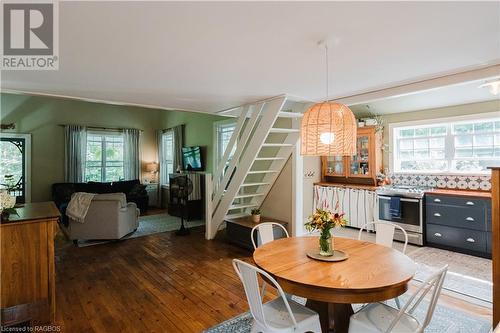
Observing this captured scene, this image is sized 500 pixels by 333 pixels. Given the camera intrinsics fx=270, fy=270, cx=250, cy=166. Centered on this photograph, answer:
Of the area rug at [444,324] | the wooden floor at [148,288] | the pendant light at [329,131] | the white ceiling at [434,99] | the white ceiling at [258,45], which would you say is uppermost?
the white ceiling at [434,99]

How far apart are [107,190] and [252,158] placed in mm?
4914

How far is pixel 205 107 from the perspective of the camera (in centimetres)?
477

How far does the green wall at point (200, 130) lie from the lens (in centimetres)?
662

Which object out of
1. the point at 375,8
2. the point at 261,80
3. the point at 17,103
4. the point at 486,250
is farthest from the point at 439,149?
the point at 17,103

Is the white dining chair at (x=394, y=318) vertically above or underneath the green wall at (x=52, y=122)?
underneath

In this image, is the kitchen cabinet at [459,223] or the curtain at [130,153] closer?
the kitchen cabinet at [459,223]

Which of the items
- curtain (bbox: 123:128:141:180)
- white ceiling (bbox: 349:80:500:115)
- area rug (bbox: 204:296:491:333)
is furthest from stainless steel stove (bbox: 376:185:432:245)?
curtain (bbox: 123:128:141:180)

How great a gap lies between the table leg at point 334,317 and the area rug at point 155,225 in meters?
3.92

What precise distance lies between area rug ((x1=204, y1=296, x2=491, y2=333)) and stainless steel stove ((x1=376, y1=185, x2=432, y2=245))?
200cm

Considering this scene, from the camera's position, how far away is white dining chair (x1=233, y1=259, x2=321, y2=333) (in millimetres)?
1615

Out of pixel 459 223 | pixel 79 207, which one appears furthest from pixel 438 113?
pixel 79 207

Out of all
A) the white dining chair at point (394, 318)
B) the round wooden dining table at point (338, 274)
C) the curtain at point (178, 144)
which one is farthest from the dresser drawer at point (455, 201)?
the curtain at point (178, 144)

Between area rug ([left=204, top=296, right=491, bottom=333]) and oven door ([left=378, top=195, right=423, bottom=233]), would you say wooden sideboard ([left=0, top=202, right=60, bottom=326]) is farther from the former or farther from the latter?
oven door ([left=378, top=195, right=423, bottom=233])

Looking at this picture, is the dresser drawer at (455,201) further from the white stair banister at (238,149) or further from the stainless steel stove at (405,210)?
the white stair banister at (238,149)
